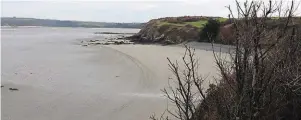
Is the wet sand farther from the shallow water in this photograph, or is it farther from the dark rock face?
the dark rock face

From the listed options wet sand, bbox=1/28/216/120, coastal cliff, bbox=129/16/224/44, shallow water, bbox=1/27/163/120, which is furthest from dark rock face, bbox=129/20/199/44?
shallow water, bbox=1/27/163/120

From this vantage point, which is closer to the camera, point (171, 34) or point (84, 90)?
point (84, 90)

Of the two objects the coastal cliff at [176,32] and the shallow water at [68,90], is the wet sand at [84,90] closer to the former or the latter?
the shallow water at [68,90]

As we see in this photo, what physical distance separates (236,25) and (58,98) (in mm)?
10295

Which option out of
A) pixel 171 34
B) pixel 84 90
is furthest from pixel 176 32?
pixel 84 90

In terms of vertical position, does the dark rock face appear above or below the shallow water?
above

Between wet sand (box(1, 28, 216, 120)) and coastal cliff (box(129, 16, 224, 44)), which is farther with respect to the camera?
coastal cliff (box(129, 16, 224, 44))

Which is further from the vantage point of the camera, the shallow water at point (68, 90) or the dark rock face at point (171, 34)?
the dark rock face at point (171, 34)

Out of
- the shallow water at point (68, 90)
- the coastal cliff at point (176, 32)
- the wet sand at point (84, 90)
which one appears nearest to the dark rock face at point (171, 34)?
the coastal cliff at point (176, 32)

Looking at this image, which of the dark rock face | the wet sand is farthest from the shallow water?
the dark rock face

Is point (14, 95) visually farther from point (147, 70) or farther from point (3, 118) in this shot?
point (147, 70)

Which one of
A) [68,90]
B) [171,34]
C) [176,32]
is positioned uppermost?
[176,32]

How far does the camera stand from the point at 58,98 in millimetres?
13266

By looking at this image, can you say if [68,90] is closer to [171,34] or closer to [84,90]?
[84,90]
